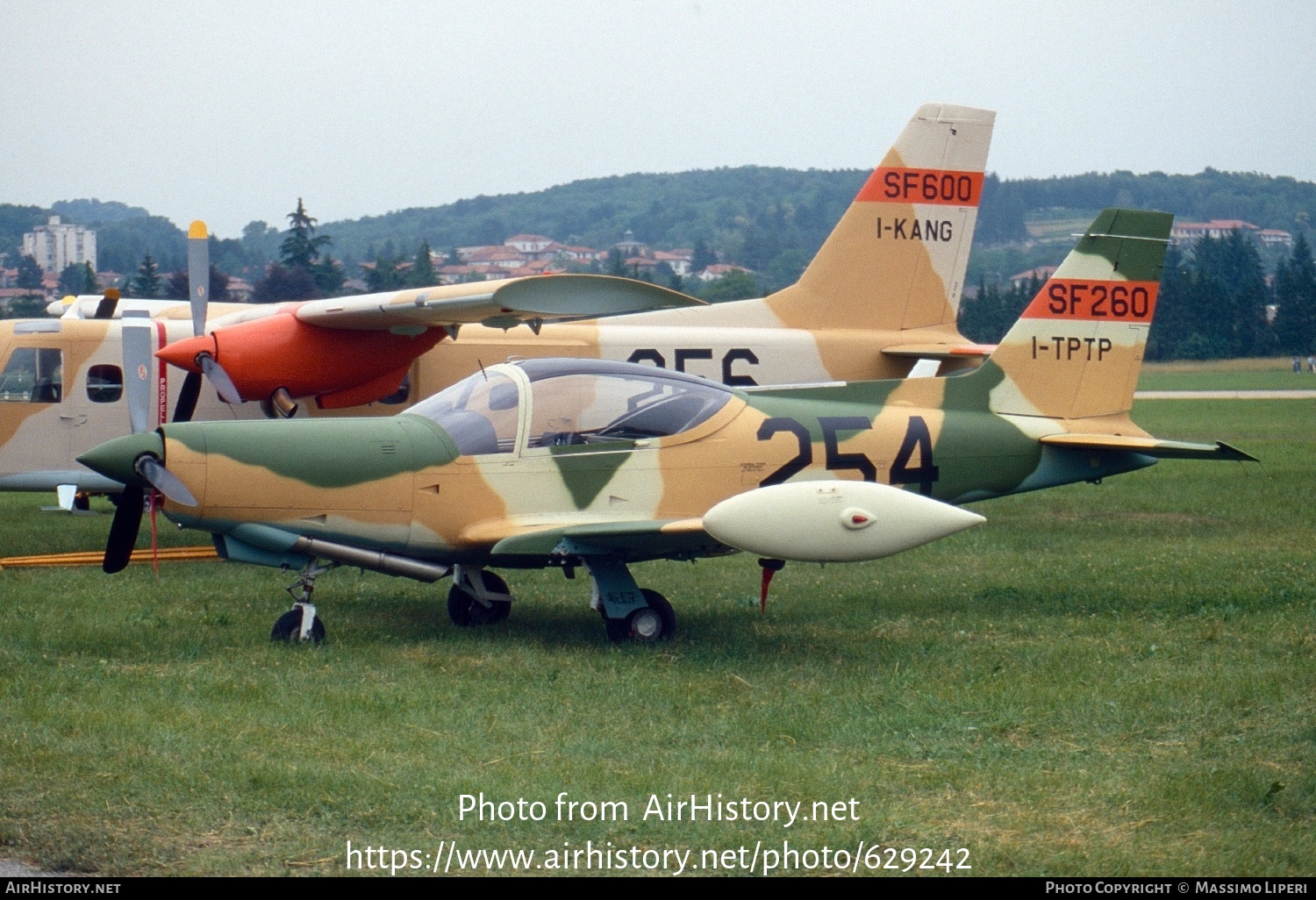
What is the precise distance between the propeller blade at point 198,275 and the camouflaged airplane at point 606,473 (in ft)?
15.3

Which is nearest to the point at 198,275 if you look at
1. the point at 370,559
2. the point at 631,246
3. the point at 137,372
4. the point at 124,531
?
the point at 137,372

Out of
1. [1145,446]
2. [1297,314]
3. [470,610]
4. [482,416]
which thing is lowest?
[470,610]

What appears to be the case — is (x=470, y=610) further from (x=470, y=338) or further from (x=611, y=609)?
(x=470, y=338)

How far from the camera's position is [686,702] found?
734 centimetres

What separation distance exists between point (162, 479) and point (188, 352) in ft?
14.6

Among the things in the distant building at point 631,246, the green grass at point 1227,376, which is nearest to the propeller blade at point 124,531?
the green grass at point 1227,376

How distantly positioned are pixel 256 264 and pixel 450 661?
80522 millimetres

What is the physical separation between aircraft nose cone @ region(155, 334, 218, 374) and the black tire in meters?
4.10

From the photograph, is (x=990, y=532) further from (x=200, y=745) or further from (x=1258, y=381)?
(x=1258, y=381)

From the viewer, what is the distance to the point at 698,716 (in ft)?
23.2

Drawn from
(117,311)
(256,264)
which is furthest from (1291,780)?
(256,264)

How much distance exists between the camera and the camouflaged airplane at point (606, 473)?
8195 mm

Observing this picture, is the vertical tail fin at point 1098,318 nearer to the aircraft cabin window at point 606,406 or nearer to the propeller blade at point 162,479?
the aircraft cabin window at point 606,406

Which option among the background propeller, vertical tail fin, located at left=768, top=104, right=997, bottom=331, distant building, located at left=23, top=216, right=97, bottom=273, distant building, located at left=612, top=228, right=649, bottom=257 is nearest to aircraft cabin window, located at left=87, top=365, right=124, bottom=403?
the background propeller
